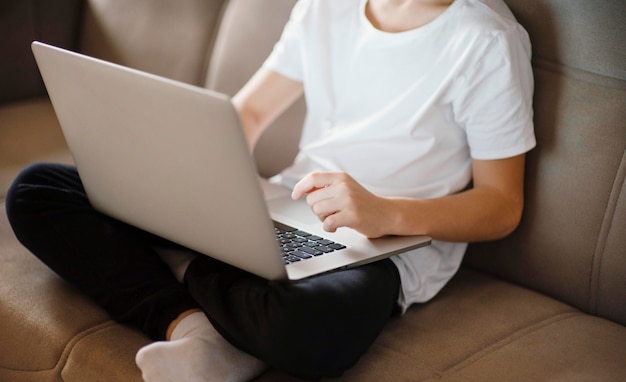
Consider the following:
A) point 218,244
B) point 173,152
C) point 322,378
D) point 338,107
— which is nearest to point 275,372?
point 322,378

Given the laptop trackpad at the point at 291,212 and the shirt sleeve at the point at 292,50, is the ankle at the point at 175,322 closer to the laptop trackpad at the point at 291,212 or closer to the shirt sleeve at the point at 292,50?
the laptop trackpad at the point at 291,212

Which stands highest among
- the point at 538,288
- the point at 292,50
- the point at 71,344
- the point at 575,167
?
the point at 292,50

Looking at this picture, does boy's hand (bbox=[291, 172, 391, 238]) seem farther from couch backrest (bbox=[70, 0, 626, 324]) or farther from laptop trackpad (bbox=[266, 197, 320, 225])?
couch backrest (bbox=[70, 0, 626, 324])

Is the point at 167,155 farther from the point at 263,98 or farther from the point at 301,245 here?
the point at 263,98

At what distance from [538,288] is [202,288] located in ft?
1.93

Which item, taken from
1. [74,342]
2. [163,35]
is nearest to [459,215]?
[74,342]

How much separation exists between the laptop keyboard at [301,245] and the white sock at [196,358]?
14cm

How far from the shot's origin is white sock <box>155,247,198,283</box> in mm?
1284

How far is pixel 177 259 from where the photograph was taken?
51.3 inches

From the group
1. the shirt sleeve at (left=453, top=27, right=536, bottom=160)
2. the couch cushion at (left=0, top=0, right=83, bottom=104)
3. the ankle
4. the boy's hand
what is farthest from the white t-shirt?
the couch cushion at (left=0, top=0, right=83, bottom=104)

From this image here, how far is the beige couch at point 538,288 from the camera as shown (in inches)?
45.3

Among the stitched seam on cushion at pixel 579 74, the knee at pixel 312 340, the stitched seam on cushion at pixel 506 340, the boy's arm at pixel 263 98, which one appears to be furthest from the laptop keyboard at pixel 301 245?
the stitched seam on cushion at pixel 579 74

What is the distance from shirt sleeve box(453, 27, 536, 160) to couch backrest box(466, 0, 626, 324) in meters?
0.06

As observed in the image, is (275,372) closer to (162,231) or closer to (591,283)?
(162,231)
